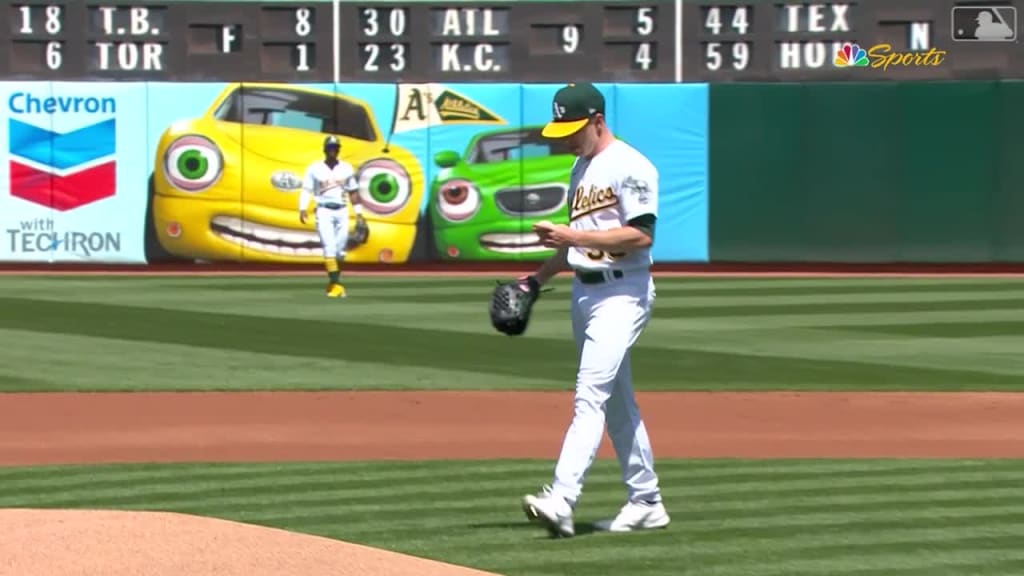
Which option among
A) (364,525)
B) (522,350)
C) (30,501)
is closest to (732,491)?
(364,525)

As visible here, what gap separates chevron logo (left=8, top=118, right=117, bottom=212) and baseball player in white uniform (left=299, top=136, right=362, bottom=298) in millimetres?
5934

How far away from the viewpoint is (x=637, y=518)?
7.20m

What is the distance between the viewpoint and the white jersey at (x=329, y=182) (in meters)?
20.3

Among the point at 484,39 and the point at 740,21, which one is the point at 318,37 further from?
the point at 740,21

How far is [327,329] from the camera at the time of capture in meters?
17.1

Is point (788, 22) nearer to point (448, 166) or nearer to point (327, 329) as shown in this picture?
point (448, 166)

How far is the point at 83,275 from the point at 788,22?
9.75 meters

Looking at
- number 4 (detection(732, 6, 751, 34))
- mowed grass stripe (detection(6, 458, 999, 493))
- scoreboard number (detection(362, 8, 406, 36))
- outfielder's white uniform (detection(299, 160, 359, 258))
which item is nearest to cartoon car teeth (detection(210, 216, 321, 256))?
scoreboard number (detection(362, 8, 406, 36))

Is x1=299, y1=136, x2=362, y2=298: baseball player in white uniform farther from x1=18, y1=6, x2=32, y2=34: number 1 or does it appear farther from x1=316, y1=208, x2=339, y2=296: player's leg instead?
x1=18, y1=6, x2=32, y2=34: number 1

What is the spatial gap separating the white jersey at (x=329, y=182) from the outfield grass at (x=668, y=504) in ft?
36.0

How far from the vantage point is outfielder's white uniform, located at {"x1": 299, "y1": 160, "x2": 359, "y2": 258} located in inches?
801

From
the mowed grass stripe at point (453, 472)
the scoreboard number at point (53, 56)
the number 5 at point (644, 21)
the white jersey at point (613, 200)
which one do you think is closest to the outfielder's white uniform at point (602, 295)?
the white jersey at point (613, 200)

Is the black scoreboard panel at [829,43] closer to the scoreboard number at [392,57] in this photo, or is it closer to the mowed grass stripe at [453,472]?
the scoreboard number at [392,57]

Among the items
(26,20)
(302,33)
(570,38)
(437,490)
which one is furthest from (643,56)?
(437,490)
